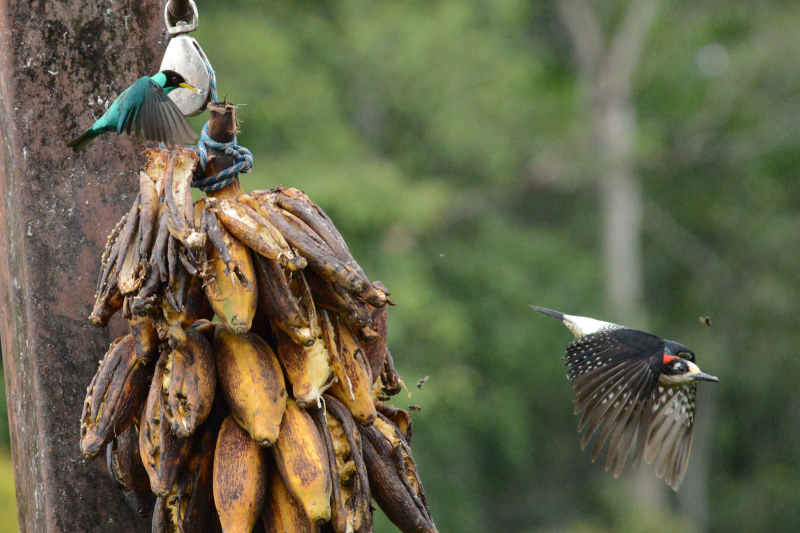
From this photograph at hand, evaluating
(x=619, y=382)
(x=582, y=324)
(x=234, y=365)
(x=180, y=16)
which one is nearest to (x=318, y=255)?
(x=234, y=365)

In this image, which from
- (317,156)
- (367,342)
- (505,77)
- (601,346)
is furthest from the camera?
(505,77)

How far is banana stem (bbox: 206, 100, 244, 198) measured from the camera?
60.6 inches

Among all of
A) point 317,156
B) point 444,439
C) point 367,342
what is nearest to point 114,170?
point 367,342

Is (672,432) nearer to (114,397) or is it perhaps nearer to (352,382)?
(352,382)

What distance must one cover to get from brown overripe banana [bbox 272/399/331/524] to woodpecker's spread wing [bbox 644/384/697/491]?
1.96 meters

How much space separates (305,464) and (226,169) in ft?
1.54

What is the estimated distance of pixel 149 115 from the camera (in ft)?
5.31

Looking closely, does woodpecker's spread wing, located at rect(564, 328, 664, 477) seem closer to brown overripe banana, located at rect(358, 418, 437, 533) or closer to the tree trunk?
brown overripe banana, located at rect(358, 418, 437, 533)

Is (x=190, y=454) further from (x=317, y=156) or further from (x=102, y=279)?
(x=317, y=156)

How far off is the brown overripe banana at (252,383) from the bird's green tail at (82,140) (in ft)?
1.57

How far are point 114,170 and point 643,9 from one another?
17.2 metres

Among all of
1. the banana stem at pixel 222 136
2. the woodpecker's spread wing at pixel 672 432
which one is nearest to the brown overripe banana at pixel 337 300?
the banana stem at pixel 222 136

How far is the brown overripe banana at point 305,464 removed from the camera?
1.32m

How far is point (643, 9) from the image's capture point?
17766mm
